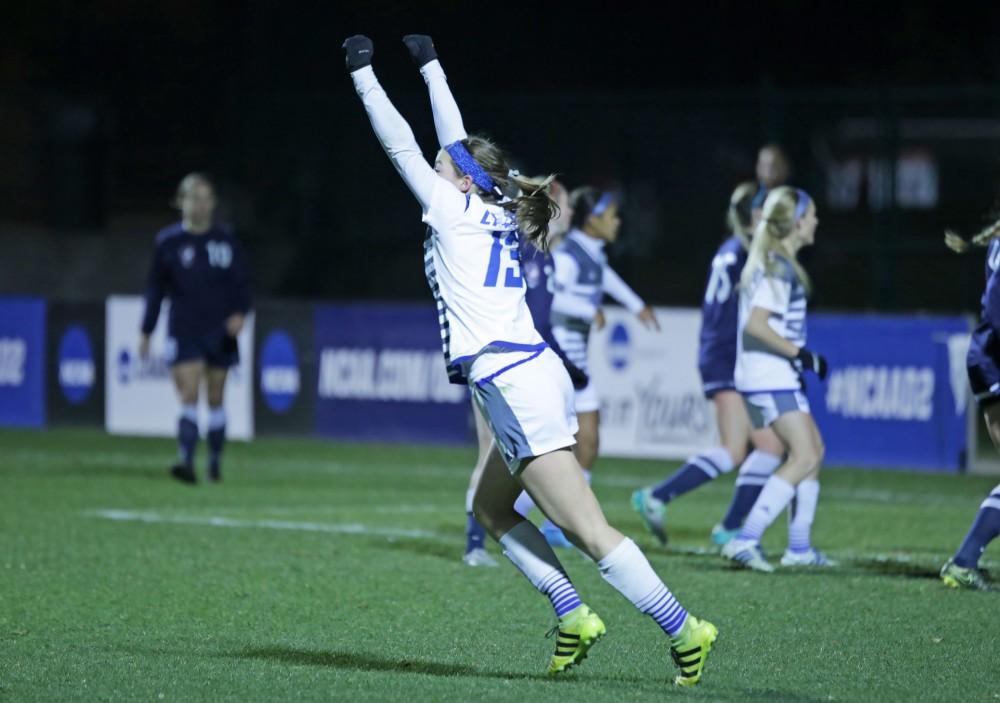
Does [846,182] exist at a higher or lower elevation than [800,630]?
higher

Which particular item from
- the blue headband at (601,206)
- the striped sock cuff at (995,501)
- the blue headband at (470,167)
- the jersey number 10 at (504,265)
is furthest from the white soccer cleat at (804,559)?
the blue headband at (470,167)

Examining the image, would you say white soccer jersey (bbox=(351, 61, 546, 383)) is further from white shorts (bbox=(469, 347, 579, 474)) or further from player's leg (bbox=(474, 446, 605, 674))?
player's leg (bbox=(474, 446, 605, 674))

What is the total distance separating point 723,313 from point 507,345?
14.8 ft

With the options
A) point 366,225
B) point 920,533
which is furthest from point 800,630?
point 366,225

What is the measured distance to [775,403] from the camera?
9500mm

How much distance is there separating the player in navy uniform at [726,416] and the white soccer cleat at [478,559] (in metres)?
1.05

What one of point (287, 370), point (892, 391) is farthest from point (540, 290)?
point (287, 370)

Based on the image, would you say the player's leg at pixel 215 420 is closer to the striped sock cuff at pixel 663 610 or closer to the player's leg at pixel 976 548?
the player's leg at pixel 976 548

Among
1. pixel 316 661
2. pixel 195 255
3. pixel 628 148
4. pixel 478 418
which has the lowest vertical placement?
pixel 316 661

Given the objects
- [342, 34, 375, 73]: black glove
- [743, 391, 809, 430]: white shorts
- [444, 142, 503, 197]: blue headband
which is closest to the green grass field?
[743, 391, 809, 430]: white shorts

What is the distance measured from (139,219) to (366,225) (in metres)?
8.82

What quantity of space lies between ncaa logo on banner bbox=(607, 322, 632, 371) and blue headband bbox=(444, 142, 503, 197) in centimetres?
963

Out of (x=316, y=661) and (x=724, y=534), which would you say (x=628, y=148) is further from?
(x=316, y=661)

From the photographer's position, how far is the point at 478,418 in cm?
936
